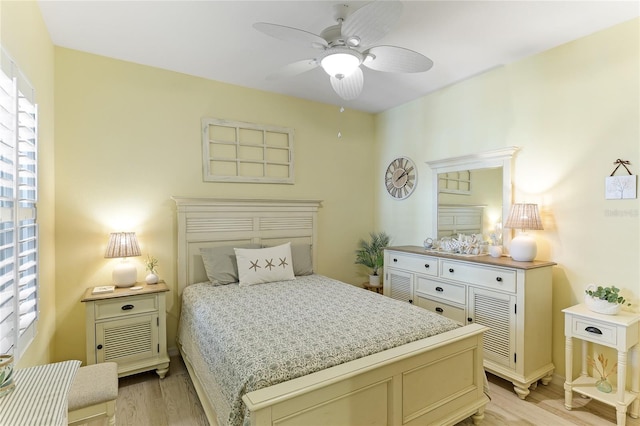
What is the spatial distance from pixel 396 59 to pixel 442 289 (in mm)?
2105

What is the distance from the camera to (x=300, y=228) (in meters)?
3.92

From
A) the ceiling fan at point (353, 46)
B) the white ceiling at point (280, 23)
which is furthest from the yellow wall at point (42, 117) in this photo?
the ceiling fan at point (353, 46)

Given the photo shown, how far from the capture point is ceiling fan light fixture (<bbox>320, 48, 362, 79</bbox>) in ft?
Answer: 6.60

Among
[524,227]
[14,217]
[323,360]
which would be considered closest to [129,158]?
[14,217]

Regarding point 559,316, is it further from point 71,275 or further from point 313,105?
point 71,275

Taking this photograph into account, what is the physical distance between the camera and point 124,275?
9.30 ft

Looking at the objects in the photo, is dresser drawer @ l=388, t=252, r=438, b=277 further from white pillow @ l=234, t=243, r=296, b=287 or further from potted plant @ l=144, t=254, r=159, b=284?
potted plant @ l=144, t=254, r=159, b=284

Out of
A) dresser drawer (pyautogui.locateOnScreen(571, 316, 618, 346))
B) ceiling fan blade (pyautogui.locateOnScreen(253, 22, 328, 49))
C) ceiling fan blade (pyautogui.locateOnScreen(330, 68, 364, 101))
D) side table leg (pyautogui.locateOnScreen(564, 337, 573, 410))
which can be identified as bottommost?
side table leg (pyautogui.locateOnScreen(564, 337, 573, 410))

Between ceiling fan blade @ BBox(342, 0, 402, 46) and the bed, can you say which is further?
ceiling fan blade @ BBox(342, 0, 402, 46)

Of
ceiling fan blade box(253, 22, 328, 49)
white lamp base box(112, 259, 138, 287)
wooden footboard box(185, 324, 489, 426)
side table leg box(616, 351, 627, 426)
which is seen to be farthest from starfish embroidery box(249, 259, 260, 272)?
side table leg box(616, 351, 627, 426)

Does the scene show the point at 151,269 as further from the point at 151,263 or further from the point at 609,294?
the point at 609,294

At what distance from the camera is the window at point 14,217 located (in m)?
1.56

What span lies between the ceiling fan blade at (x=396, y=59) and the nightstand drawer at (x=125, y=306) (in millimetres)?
2556

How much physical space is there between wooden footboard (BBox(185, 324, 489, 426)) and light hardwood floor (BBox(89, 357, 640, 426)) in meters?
0.24
